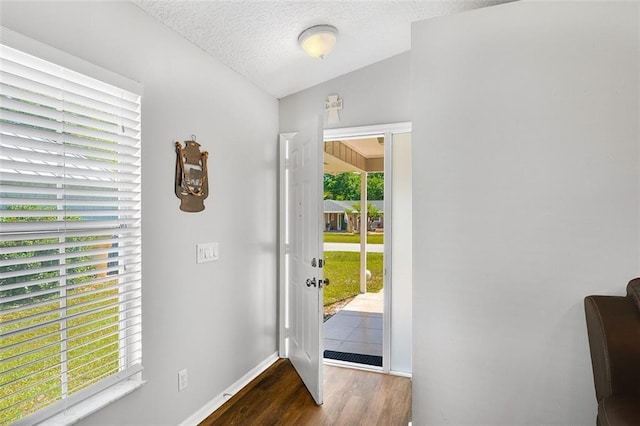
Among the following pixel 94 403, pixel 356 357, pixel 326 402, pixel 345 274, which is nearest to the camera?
pixel 94 403

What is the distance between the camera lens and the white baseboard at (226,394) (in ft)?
7.57

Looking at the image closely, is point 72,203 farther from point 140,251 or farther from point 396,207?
point 396,207

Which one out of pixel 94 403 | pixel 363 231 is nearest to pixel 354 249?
pixel 363 231

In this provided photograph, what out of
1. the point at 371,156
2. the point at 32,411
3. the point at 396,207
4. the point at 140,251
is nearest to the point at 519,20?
the point at 396,207

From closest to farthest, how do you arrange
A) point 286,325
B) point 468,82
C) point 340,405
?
point 468,82 < point 340,405 < point 286,325

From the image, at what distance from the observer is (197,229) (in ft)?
7.67

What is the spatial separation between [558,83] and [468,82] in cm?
40

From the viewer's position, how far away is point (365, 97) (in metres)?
3.09

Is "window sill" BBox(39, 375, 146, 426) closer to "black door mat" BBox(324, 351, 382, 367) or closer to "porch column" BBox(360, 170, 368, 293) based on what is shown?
"black door mat" BBox(324, 351, 382, 367)

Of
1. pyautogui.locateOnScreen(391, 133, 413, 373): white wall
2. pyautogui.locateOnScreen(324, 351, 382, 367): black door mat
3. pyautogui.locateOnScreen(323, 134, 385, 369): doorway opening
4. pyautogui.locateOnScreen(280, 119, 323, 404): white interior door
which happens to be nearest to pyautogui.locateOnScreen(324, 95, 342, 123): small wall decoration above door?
pyautogui.locateOnScreen(323, 134, 385, 369): doorway opening

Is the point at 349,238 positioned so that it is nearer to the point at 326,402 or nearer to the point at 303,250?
the point at 303,250

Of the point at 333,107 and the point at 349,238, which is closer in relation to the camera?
the point at 333,107

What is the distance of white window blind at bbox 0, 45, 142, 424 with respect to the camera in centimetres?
137

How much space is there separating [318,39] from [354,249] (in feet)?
8.06
